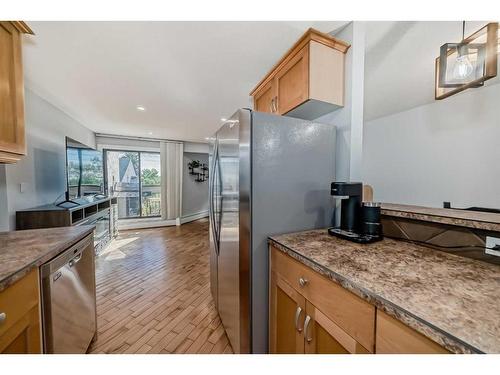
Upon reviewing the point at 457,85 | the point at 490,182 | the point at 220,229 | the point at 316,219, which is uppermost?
the point at 457,85

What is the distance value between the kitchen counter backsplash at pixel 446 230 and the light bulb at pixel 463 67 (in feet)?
2.99

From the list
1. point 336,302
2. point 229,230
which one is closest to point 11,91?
point 229,230

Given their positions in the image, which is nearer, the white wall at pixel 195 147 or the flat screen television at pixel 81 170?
the flat screen television at pixel 81 170

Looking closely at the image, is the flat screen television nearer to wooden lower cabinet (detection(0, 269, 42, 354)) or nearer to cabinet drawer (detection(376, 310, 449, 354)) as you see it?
wooden lower cabinet (detection(0, 269, 42, 354))

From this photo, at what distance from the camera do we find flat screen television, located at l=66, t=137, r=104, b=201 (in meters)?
2.79

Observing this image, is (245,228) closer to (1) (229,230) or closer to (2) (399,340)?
(1) (229,230)

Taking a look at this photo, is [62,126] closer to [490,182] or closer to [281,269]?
[281,269]

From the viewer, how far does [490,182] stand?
8.66ft

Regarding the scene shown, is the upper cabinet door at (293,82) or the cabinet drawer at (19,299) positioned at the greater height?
the upper cabinet door at (293,82)

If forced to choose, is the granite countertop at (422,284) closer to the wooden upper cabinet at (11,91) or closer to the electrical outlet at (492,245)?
the electrical outlet at (492,245)

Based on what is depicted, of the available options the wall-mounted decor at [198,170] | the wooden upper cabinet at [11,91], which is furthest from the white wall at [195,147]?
the wooden upper cabinet at [11,91]

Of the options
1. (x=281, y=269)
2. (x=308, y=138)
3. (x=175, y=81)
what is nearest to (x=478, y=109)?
(x=308, y=138)

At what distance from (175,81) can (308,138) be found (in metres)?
1.73

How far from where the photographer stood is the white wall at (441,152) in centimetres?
267
